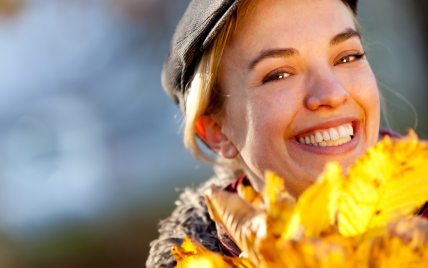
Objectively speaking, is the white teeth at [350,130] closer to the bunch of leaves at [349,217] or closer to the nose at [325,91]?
the nose at [325,91]

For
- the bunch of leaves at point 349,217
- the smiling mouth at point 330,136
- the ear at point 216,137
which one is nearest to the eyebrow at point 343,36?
the smiling mouth at point 330,136

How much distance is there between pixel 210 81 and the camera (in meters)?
1.10

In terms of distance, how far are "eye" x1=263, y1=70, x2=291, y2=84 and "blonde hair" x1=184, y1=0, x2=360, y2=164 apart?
174 millimetres

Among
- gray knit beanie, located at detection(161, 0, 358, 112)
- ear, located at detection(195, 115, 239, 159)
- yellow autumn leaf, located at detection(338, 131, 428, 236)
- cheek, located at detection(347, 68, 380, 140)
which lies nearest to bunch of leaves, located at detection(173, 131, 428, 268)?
yellow autumn leaf, located at detection(338, 131, 428, 236)

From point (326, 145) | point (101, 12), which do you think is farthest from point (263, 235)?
point (101, 12)

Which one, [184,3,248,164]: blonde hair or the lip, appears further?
[184,3,248,164]: blonde hair

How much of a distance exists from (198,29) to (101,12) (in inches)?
131

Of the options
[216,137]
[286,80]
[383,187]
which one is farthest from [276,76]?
[383,187]

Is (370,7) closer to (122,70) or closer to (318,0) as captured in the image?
(122,70)

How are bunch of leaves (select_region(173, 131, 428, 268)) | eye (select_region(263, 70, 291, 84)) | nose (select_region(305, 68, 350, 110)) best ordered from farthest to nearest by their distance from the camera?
eye (select_region(263, 70, 291, 84)) → nose (select_region(305, 68, 350, 110)) → bunch of leaves (select_region(173, 131, 428, 268))

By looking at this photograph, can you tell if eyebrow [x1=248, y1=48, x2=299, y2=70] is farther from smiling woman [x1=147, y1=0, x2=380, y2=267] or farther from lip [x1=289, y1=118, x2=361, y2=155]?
lip [x1=289, y1=118, x2=361, y2=155]

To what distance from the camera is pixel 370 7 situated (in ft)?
11.7

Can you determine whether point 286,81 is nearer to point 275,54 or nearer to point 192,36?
point 275,54

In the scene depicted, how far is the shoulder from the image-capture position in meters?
1.17
